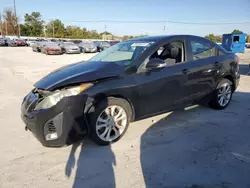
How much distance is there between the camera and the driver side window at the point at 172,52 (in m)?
3.79

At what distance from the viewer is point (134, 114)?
3.31 metres

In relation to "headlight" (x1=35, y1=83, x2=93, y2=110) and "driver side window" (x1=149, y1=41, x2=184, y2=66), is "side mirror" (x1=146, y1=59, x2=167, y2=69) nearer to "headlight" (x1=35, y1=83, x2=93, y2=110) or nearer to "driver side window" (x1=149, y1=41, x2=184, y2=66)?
"driver side window" (x1=149, y1=41, x2=184, y2=66)

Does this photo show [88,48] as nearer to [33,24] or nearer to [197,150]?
[197,150]

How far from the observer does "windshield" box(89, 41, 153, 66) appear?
3.52m

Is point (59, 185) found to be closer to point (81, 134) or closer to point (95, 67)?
point (81, 134)

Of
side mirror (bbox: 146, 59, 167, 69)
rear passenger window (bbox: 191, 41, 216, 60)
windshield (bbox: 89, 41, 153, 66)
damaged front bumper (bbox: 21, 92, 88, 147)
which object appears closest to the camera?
damaged front bumper (bbox: 21, 92, 88, 147)

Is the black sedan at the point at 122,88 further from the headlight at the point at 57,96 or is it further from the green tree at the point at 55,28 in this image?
the green tree at the point at 55,28

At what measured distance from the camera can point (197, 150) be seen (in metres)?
2.99

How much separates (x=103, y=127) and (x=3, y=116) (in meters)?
2.56

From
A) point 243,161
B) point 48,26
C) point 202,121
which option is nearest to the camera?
point 243,161

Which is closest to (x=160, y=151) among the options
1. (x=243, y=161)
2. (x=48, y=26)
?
(x=243, y=161)

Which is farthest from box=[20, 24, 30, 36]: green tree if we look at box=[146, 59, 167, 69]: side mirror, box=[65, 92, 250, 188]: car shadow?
box=[146, 59, 167, 69]: side mirror

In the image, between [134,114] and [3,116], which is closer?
[134,114]

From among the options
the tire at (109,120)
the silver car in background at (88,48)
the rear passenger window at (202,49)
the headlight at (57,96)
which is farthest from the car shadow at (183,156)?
the silver car in background at (88,48)
